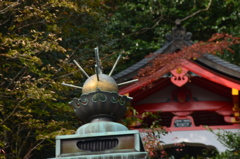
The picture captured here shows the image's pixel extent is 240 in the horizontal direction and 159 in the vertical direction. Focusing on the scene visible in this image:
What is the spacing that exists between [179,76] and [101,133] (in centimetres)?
569

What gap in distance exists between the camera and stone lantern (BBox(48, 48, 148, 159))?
5.64m

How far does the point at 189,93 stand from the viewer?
11.8 metres

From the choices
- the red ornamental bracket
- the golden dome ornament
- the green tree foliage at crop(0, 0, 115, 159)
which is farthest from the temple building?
the golden dome ornament

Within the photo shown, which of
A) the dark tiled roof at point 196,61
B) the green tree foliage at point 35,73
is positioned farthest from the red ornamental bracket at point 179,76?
the green tree foliage at point 35,73

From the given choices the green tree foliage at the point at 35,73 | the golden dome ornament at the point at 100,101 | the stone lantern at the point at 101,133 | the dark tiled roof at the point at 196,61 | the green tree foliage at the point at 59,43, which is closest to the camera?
the stone lantern at the point at 101,133

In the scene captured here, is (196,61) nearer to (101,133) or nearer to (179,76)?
(179,76)

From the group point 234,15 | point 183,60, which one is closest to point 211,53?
point 183,60

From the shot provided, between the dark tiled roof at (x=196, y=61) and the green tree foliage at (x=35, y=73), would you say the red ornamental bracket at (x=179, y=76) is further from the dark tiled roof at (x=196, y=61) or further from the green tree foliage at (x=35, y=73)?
the green tree foliage at (x=35, y=73)

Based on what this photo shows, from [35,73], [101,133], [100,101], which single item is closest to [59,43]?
[35,73]

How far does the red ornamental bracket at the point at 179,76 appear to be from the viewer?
11.1 metres

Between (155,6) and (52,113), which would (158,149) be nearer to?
(52,113)

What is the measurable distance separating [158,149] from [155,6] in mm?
8279

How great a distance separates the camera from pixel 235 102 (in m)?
11.4

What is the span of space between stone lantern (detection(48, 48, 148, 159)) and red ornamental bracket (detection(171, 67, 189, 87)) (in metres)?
5.14
